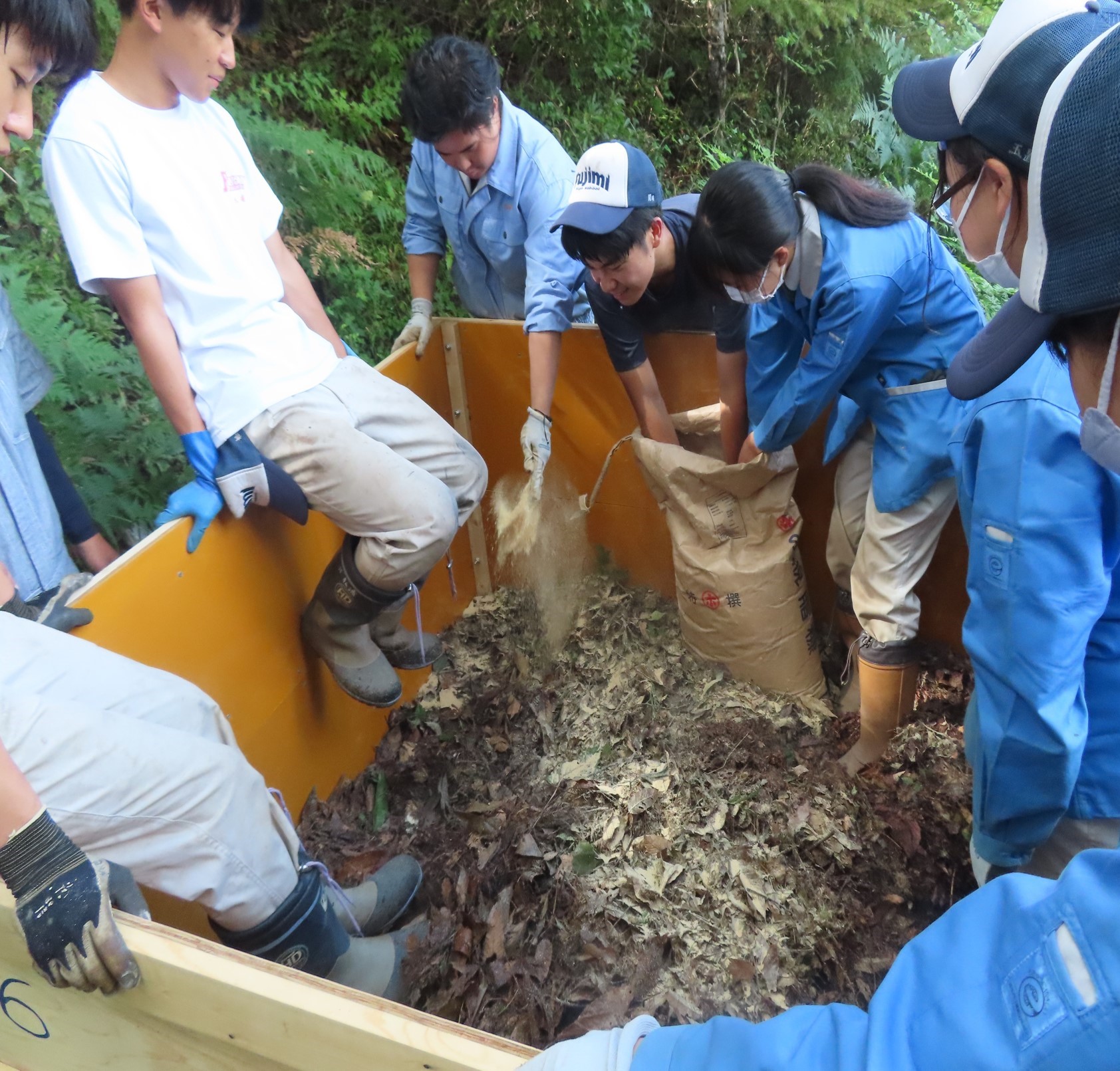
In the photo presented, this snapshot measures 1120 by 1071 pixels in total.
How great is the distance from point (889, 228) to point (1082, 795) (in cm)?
149

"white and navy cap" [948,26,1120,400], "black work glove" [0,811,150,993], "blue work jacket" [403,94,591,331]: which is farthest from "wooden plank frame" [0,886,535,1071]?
"blue work jacket" [403,94,591,331]

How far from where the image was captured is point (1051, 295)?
0.84 m

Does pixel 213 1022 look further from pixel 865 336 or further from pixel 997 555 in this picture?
pixel 865 336

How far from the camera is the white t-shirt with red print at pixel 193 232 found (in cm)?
191

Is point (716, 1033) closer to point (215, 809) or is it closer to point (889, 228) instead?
point (215, 809)

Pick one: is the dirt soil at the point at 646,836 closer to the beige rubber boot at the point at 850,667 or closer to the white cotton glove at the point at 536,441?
the beige rubber boot at the point at 850,667

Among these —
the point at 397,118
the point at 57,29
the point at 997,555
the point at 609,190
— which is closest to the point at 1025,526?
the point at 997,555

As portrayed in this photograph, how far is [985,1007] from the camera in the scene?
0.72 meters

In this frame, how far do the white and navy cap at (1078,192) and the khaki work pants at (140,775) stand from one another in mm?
1589

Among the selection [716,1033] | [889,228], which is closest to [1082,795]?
[716,1033]

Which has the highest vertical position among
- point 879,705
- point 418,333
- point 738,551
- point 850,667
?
point 418,333

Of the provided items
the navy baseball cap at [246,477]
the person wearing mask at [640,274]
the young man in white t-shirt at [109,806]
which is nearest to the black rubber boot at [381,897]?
the young man in white t-shirt at [109,806]

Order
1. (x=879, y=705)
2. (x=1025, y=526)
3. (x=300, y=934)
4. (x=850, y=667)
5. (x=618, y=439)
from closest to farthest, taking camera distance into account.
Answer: (x=1025, y=526)
(x=300, y=934)
(x=879, y=705)
(x=850, y=667)
(x=618, y=439)

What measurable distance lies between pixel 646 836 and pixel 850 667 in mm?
1037
